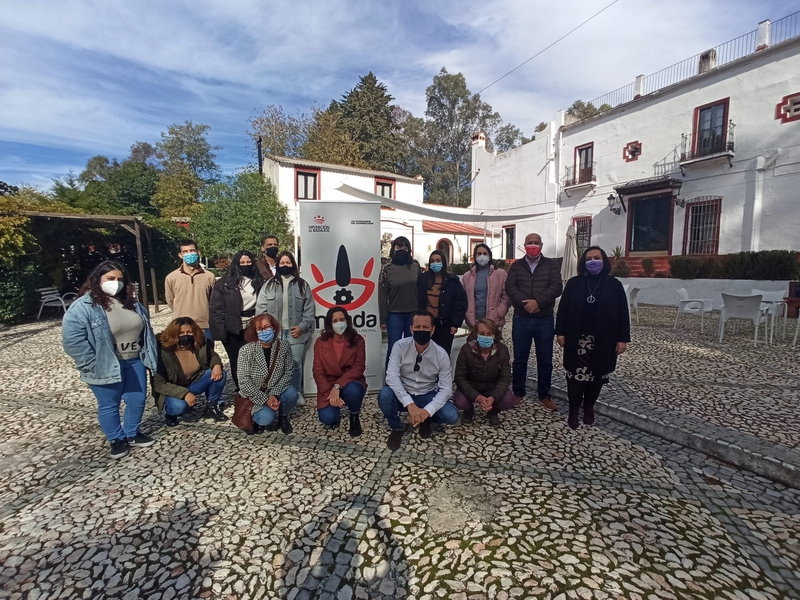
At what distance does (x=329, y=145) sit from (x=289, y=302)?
26.1 m

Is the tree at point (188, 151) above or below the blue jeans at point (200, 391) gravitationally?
above

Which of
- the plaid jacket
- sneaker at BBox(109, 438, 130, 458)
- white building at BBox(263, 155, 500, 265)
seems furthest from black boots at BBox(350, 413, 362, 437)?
white building at BBox(263, 155, 500, 265)

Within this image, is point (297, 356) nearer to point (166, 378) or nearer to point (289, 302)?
point (289, 302)

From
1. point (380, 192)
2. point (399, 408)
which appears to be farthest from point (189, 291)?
point (380, 192)

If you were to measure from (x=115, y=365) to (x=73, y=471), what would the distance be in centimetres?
88

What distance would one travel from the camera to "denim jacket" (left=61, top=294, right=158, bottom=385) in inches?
123

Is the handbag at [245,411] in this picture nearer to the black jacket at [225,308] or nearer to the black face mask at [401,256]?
the black jacket at [225,308]

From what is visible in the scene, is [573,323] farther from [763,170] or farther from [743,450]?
[763,170]

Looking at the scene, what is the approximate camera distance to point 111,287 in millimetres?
3352

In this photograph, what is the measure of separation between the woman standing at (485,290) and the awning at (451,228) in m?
19.7

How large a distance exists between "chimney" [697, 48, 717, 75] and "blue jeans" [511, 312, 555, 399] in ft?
51.6

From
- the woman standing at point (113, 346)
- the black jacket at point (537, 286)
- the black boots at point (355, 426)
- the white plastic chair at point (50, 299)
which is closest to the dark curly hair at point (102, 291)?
the woman standing at point (113, 346)

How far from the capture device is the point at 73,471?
10.6ft

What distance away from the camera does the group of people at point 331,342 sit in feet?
11.2
